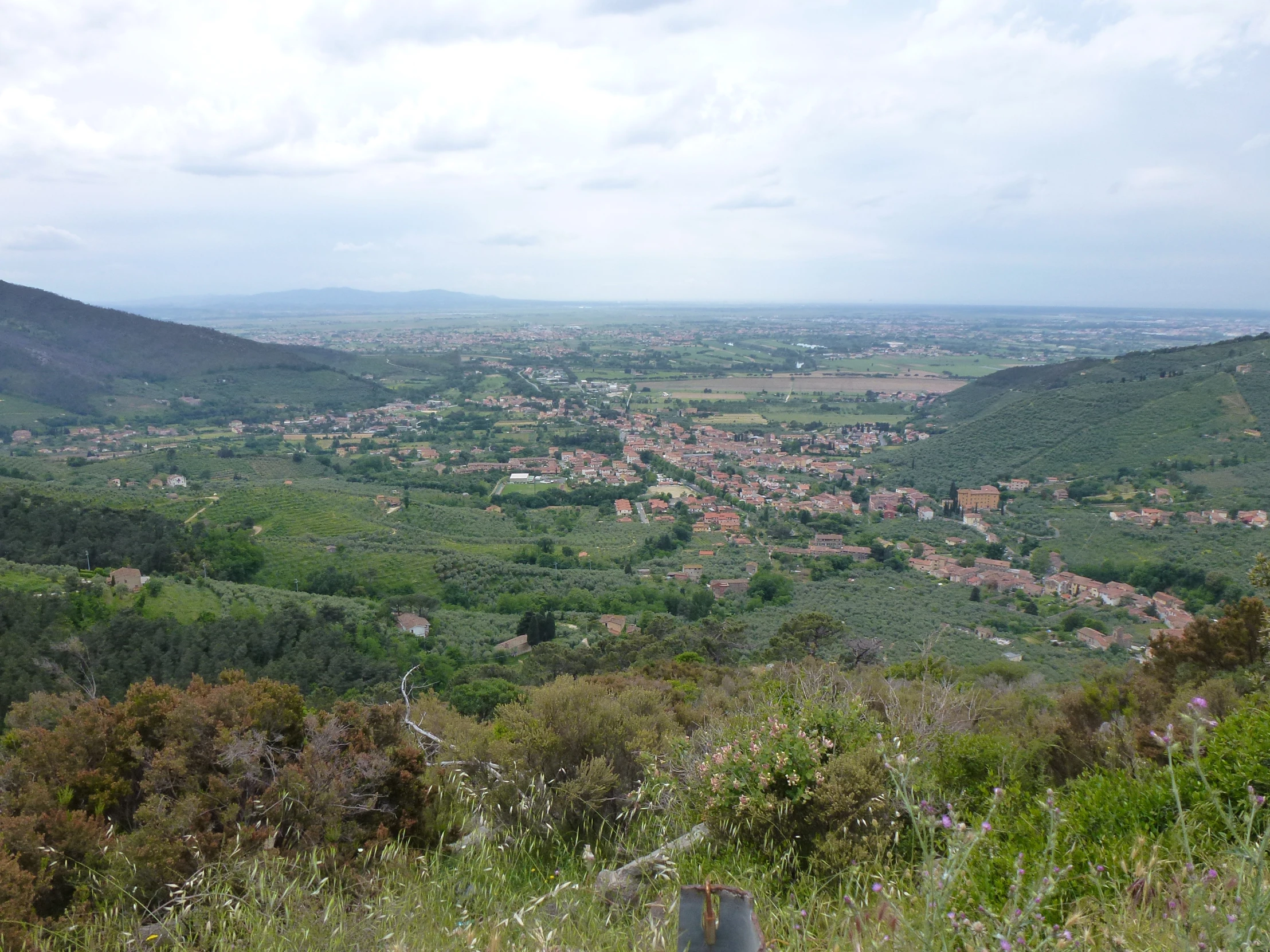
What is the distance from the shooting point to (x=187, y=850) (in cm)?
297

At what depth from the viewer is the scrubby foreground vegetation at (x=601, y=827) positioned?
6.75ft

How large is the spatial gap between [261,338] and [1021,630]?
425 ft

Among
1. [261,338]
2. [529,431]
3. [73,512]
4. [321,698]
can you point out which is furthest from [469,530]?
[261,338]

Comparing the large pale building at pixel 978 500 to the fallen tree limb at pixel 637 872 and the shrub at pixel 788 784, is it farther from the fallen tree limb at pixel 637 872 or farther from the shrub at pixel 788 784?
the fallen tree limb at pixel 637 872

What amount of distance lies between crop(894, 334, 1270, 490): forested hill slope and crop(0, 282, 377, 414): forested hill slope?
57.5 metres

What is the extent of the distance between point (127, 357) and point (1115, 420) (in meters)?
93.5

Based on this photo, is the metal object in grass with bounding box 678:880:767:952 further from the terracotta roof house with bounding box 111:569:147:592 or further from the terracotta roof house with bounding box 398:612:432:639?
the terracotta roof house with bounding box 111:569:147:592

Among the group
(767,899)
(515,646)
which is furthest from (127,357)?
(767,899)

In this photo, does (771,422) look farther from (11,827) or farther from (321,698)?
(11,827)

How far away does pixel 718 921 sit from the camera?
1.92 m

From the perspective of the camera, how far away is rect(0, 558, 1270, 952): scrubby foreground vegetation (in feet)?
6.75

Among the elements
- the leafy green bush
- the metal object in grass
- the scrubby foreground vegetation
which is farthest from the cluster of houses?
the metal object in grass

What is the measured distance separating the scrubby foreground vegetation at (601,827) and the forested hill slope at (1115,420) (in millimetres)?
42308

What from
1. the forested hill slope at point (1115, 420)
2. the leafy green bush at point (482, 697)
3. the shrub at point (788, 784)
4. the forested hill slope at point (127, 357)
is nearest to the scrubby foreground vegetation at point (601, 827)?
the shrub at point (788, 784)
